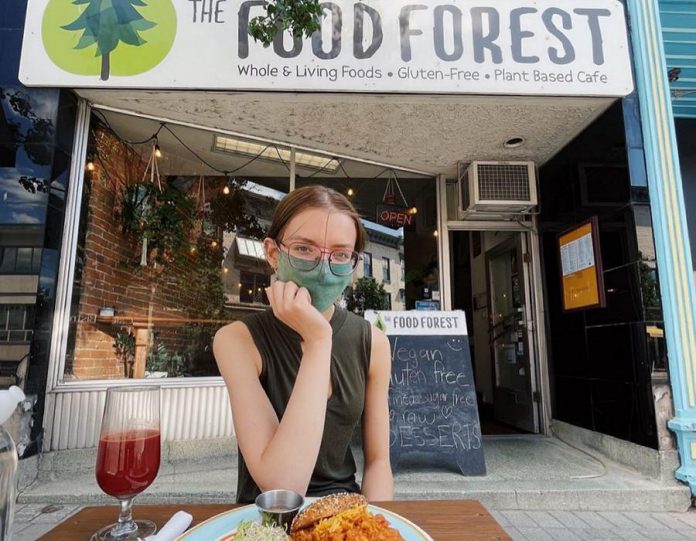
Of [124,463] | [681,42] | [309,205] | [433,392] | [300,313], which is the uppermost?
[681,42]

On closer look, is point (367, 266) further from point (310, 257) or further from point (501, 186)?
point (310, 257)

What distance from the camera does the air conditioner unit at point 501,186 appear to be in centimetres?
416

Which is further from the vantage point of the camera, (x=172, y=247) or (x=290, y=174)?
(x=290, y=174)

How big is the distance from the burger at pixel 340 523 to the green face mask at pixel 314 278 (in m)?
0.49

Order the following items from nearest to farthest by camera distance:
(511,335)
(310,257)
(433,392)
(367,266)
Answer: (310,257), (433,392), (367,266), (511,335)

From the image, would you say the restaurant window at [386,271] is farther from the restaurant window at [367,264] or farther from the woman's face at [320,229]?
the woman's face at [320,229]

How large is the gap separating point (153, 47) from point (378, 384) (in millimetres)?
3230

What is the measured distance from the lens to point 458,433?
3.20 m

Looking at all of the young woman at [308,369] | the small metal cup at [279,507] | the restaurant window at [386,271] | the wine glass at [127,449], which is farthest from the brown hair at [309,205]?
the restaurant window at [386,271]

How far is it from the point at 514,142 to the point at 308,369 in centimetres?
369

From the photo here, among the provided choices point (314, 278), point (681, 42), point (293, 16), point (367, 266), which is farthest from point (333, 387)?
point (681, 42)

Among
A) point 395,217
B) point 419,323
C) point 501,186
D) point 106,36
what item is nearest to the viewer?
point 106,36

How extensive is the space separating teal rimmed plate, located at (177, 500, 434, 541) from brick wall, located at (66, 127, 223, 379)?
316 centimetres

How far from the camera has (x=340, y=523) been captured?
2.30 ft
